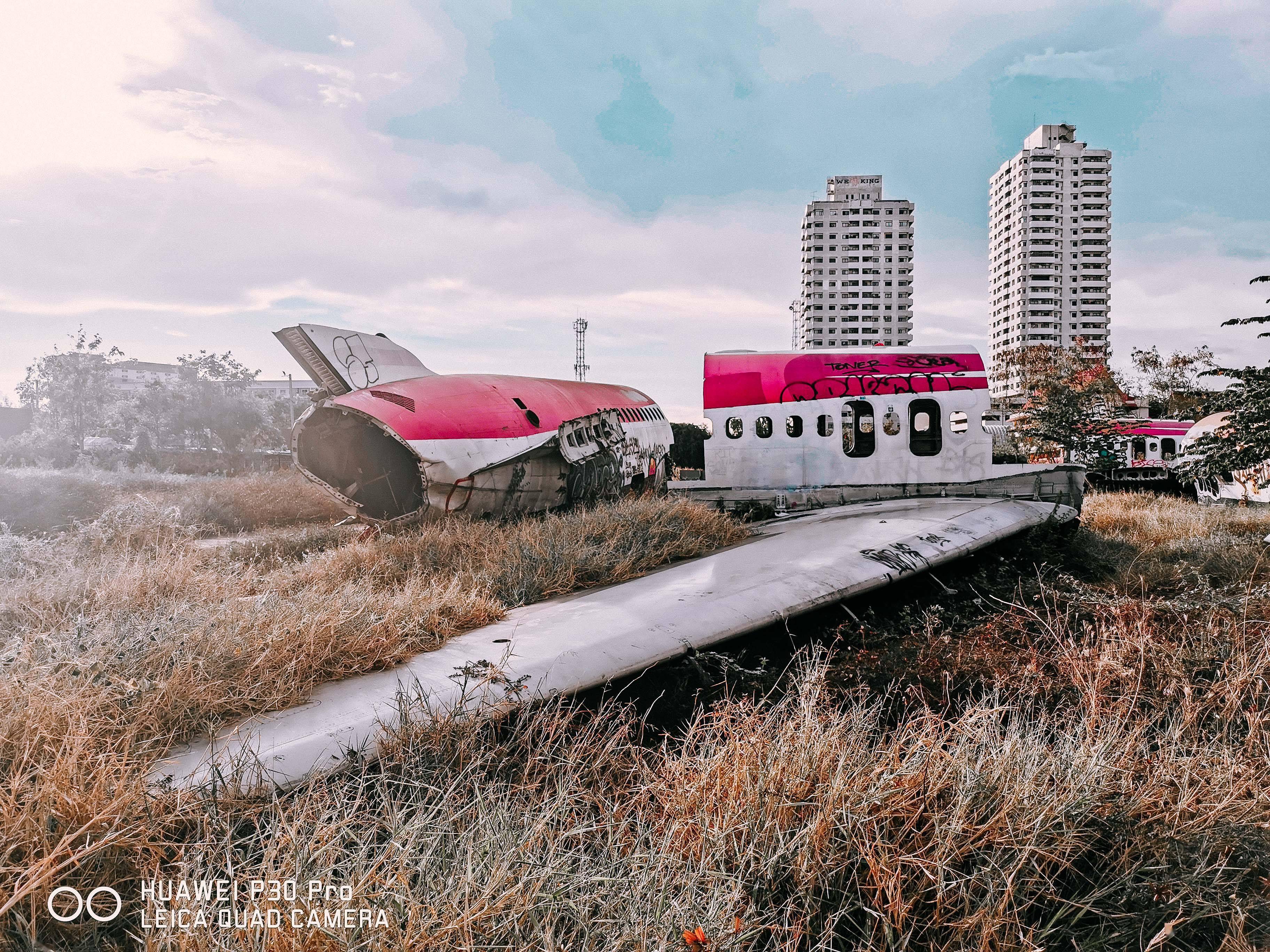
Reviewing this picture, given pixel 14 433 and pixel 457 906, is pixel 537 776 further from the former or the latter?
pixel 14 433

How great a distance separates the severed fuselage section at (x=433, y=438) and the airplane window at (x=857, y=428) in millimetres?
4298

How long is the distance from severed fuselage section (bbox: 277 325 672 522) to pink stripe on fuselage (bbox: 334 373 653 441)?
0.02 meters

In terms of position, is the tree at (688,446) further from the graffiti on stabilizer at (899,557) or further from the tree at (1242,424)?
the graffiti on stabilizer at (899,557)

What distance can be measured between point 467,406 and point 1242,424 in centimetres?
1329

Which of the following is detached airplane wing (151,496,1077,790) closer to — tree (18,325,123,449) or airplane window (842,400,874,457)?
airplane window (842,400,874,457)

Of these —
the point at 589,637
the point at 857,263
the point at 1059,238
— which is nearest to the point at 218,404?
the point at 589,637

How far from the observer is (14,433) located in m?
37.5

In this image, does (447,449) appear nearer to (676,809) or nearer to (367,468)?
(367,468)

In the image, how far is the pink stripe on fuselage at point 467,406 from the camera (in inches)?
365

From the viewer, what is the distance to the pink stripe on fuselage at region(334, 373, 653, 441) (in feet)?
30.4

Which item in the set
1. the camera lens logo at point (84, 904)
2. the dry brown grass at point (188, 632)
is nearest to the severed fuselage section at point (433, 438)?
the dry brown grass at point (188, 632)

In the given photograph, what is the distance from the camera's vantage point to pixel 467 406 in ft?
32.5

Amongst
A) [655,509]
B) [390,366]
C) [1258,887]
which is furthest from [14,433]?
[1258,887]

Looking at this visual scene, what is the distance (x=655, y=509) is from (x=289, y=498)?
15655mm
